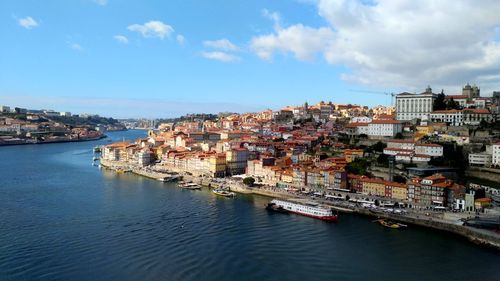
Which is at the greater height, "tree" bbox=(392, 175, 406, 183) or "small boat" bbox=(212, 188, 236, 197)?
"tree" bbox=(392, 175, 406, 183)

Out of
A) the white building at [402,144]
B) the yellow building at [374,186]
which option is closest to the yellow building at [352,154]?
the white building at [402,144]

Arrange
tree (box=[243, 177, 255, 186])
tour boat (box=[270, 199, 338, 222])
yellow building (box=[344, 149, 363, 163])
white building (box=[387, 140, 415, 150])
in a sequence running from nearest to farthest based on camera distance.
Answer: tour boat (box=[270, 199, 338, 222]) < tree (box=[243, 177, 255, 186]) < white building (box=[387, 140, 415, 150]) < yellow building (box=[344, 149, 363, 163])

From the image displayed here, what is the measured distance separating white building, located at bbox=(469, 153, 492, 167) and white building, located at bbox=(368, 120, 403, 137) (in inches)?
212

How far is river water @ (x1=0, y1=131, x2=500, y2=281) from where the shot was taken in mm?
8781

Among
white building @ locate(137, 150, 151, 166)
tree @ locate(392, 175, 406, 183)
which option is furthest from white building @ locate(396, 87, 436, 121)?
white building @ locate(137, 150, 151, 166)

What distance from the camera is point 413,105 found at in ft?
80.9

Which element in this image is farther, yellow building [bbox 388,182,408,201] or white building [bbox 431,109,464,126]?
white building [bbox 431,109,464,126]

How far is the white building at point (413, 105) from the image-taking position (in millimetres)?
24047

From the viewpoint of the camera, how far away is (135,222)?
1223cm

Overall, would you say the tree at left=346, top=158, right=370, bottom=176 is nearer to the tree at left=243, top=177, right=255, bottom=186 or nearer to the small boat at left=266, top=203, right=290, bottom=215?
the tree at left=243, top=177, right=255, bottom=186

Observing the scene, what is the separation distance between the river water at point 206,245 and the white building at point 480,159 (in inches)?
246

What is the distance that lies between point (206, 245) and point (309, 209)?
169 inches

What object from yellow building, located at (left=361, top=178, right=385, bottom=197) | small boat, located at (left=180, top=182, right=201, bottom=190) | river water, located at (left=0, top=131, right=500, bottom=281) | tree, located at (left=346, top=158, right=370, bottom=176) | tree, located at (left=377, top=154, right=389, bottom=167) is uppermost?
tree, located at (left=377, top=154, right=389, bottom=167)

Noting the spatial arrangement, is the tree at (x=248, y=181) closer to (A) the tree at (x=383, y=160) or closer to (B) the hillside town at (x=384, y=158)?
(B) the hillside town at (x=384, y=158)
